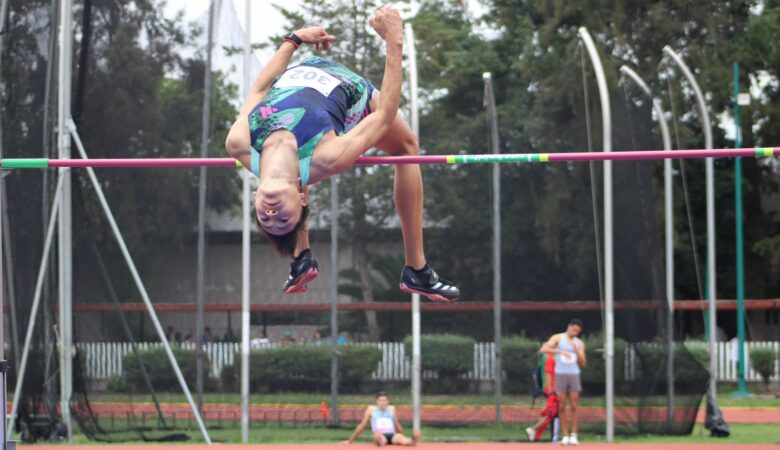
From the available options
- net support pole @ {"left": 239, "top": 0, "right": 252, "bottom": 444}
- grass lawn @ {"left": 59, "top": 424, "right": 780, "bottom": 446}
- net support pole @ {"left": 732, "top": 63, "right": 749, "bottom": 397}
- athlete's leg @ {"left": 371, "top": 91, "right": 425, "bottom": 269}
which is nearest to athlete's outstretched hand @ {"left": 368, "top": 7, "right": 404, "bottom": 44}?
athlete's leg @ {"left": 371, "top": 91, "right": 425, "bottom": 269}

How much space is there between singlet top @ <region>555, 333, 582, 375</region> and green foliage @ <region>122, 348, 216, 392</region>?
140 inches

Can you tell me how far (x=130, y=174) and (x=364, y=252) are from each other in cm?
255

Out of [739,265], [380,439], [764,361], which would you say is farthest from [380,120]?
[764,361]

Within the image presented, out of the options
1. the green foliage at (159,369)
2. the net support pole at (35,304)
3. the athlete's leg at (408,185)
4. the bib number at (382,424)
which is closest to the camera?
the athlete's leg at (408,185)

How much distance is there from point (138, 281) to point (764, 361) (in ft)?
43.5

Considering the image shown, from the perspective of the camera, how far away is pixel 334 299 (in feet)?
45.0

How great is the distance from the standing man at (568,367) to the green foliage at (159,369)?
3539mm

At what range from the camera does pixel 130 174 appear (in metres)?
13.4

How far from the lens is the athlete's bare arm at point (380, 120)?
5941mm


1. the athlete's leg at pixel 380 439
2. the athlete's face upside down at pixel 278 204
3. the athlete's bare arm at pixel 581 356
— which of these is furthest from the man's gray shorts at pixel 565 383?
the athlete's face upside down at pixel 278 204

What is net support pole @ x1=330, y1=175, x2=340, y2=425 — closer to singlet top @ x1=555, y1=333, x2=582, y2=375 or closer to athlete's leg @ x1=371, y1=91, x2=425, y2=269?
singlet top @ x1=555, y1=333, x2=582, y2=375

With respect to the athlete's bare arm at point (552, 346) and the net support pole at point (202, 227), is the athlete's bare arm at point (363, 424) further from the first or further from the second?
the athlete's bare arm at point (552, 346)

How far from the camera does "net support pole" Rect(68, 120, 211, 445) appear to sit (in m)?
12.8

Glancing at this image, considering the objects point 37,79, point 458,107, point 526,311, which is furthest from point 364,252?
point 458,107
